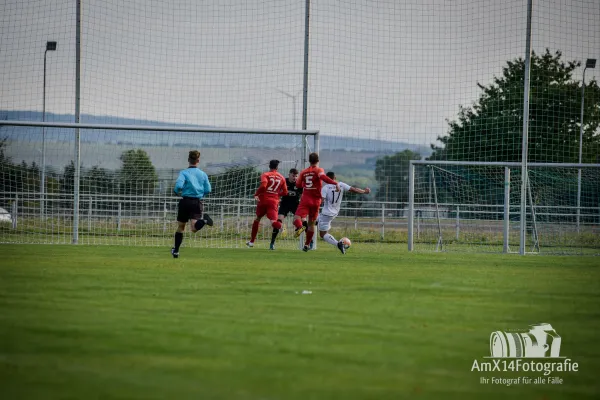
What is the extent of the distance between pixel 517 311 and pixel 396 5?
16218mm

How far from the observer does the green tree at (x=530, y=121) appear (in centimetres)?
2556

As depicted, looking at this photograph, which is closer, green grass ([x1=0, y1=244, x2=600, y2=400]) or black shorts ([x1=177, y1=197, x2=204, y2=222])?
green grass ([x1=0, y1=244, x2=600, y2=400])

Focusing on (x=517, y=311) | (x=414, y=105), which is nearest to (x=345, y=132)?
(x=414, y=105)

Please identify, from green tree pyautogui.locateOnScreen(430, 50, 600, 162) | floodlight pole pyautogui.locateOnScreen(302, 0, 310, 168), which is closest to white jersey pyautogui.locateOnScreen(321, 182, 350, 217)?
floodlight pole pyautogui.locateOnScreen(302, 0, 310, 168)

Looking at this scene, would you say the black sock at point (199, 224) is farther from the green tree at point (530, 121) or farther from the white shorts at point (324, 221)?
the green tree at point (530, 121)

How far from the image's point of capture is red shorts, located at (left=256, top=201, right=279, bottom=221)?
19.4 m

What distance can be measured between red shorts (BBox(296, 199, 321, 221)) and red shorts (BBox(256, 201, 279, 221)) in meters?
0.59

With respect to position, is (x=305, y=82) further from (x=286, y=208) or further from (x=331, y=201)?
(x=331, y=201)

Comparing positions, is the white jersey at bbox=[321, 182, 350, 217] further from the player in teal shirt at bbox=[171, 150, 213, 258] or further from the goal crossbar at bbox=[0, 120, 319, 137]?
the player in teal shirt at bbox=[171, 150, 213, 258]

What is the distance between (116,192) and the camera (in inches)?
887

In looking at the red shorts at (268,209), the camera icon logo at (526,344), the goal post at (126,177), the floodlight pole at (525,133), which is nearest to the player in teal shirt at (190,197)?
the red shorts at (268,209)

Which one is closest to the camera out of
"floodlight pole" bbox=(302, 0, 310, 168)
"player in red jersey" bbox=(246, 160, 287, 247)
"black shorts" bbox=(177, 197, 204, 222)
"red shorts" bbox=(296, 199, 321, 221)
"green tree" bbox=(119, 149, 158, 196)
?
"black shorts" bbox=(177, 197, 204, 222)

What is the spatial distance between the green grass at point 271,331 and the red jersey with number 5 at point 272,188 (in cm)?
689

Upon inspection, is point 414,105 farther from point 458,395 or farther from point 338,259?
point 458,395
